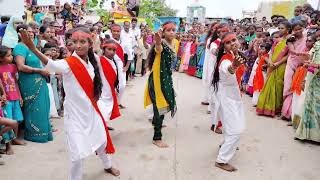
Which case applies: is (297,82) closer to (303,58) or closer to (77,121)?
(303,58)

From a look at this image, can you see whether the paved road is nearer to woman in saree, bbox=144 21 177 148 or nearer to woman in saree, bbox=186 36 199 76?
woman in saree, bbox=144 21 177 148

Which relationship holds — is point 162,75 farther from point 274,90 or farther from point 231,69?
point 274,90

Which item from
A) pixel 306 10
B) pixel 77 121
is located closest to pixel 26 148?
pixel 77 121

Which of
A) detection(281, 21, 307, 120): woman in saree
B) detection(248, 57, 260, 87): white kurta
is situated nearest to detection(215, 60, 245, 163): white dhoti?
detection(281, 21, 307, 120): woman in saree

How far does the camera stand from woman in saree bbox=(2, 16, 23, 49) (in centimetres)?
505

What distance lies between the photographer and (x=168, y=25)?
4.81 metres

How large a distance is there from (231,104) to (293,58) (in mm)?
2643

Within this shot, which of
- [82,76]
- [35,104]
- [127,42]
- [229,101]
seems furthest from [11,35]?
[127,42]

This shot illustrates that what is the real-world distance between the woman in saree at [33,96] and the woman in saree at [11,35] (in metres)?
0.18

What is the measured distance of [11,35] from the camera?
516 centimetres

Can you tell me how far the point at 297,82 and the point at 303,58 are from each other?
41cm

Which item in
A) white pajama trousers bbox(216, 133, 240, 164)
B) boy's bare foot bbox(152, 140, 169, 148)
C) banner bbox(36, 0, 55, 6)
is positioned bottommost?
boy's bare foot bbox(152, 140, 169, 148)

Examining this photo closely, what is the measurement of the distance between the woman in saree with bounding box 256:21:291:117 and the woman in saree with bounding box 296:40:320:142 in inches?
49.4

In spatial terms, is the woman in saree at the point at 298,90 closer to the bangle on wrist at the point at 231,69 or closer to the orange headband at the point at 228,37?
the orange headband at the point at 228,37
